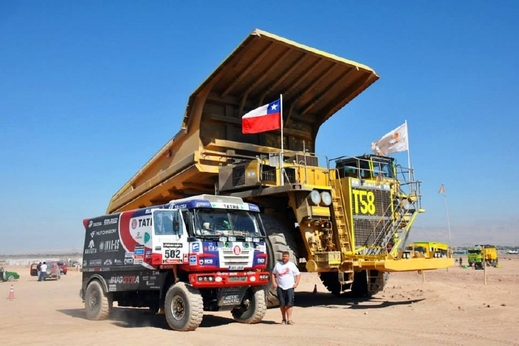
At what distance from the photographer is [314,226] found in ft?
43.1

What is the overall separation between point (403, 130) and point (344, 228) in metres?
4.96

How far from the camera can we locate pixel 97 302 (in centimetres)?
1224

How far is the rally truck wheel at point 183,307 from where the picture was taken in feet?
31.6

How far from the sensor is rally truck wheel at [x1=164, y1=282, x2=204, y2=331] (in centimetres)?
964

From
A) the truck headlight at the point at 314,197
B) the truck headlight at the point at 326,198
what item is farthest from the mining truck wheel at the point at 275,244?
the truck headlight at the point at 326,198

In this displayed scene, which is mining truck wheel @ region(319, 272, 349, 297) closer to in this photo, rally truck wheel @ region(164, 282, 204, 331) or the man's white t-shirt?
the man's white t-shirt

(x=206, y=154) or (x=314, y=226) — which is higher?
(x=206, y=154)

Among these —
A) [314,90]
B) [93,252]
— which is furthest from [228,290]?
[314,90]

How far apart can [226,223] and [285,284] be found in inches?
65.9

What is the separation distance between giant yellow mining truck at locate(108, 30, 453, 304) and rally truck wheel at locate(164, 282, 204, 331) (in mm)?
3025

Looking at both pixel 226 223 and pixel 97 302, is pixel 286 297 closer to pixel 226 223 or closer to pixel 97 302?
pixel 226 223

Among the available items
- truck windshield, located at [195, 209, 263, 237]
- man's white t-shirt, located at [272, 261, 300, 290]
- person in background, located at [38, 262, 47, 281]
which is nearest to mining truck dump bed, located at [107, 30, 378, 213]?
truck windshield, located at [195, 209, 263, 237]

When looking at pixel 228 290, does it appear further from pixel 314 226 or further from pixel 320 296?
pixel 320 296

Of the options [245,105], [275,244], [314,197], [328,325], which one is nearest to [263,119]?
[245,105]
